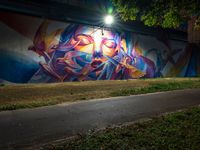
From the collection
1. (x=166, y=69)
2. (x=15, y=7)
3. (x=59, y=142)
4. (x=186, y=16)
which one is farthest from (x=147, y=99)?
(x=166, y=69)

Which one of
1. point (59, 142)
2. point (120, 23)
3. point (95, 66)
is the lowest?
point (59, 142)

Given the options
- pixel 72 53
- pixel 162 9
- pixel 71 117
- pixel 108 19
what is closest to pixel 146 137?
pixel 71 117

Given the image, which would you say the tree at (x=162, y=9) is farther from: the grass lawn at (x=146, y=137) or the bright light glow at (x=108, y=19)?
the bright light glow at (x=108, y=19)

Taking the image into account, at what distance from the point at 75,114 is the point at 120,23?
44.0ft

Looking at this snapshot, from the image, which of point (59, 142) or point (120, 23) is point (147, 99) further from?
point (120, 23)

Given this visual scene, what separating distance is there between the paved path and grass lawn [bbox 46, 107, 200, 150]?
1.99ft

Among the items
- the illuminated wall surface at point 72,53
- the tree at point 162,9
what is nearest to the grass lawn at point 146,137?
the tree at point 162,9

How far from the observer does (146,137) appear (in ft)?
15.1

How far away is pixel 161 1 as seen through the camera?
660 cm

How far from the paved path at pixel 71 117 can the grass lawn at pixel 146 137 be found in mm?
606

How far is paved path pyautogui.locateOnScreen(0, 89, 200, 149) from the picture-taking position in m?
4.82

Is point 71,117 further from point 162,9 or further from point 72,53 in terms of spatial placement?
point 72,53

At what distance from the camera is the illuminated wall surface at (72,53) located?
513 inches

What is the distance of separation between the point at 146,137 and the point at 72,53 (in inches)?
463
